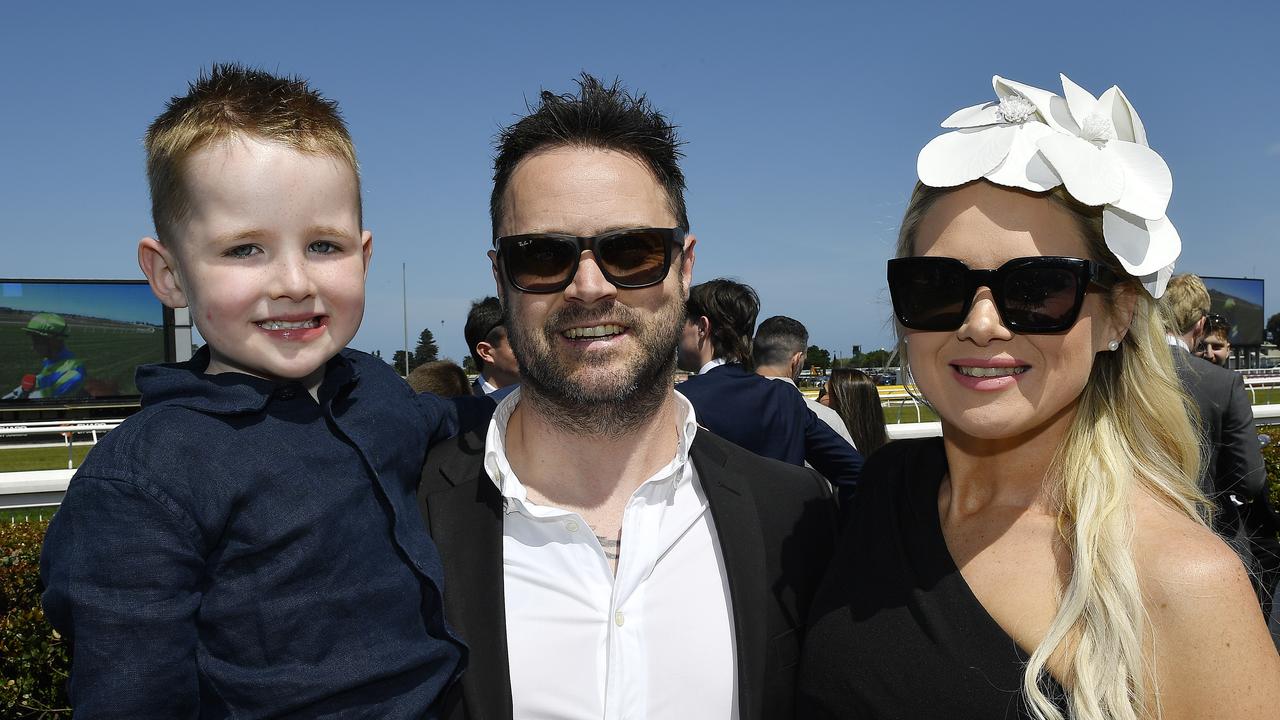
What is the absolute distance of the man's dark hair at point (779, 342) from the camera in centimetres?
708

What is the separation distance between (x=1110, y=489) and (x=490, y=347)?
6175 mm

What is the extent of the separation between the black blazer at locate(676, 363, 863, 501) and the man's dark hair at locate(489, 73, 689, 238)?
2.24m

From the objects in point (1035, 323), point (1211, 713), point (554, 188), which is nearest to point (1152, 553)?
point (1211, 713)

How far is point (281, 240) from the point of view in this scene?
208 cm

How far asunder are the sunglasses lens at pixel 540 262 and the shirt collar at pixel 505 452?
0.45m

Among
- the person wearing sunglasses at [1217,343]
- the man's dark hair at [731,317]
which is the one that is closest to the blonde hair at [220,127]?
the man's dark hair at [731,317]

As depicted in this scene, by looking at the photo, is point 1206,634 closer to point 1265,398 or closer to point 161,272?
point 161,272

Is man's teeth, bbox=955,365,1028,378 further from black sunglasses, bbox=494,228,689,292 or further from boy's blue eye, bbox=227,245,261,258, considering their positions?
boy's blue eye, bbox=227,245,261,258

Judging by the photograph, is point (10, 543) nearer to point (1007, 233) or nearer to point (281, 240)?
point (281, 240)

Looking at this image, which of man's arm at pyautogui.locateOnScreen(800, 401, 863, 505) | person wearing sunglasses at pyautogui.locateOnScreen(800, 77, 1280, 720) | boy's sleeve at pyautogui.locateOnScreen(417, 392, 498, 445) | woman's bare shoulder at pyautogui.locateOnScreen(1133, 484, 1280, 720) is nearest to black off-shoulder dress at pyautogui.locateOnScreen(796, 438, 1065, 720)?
person wearing sunglasses at pyautogui.locateOnScreen(800, 77, 1280, 720)

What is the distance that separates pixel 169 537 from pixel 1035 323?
1.98m

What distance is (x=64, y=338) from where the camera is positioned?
27797mm

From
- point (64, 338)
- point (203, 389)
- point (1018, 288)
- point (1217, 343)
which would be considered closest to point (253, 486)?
point (203, 389)

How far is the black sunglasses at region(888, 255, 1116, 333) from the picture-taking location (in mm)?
1968
